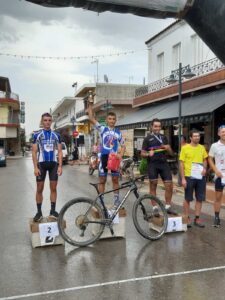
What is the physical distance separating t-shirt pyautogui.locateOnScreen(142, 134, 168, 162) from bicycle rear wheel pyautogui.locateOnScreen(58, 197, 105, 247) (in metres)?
1.72

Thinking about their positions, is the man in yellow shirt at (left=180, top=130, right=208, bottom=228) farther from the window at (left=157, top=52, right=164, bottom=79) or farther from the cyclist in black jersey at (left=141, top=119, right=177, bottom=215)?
→ the window at (left=157, top=52, right=164, bottom=79)

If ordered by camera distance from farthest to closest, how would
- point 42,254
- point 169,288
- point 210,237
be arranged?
1. point 210,237
2. point 42,254
3. point 169,288

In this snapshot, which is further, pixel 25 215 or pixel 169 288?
pixel 25 215

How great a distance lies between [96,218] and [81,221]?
256 millimetres

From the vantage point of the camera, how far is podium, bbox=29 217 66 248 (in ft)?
20.2

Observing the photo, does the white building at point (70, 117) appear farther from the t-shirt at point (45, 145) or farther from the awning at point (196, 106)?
the t-shirt at point (45, 145)

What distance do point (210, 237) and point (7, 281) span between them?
3499mm

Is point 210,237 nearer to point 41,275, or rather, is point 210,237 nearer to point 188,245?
point 188,245

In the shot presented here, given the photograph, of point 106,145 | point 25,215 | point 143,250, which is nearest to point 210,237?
point 143,250

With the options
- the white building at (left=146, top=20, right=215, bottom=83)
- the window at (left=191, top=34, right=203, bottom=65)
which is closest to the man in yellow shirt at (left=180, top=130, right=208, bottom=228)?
the white building at (left=146, top=20, right=215, bottom=83)

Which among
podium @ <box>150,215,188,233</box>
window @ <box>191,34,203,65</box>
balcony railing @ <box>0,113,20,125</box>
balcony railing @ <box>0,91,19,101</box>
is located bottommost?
podium @ <box>150,215,188,233</box>

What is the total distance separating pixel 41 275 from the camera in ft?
16.4

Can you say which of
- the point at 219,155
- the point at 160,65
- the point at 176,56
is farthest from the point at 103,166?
the point at 160,65

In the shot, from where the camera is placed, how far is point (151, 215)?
6809 mm
